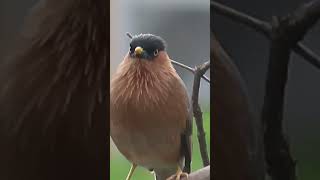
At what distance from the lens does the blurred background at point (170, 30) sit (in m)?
1.72

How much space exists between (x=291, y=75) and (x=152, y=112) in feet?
1.52

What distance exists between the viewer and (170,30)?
1734mm

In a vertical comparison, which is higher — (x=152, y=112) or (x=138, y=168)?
(x=152, y=112)

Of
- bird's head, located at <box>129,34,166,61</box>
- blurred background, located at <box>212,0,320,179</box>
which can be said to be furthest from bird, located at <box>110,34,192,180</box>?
blurred background, located at <box>212,0,320,179</box>

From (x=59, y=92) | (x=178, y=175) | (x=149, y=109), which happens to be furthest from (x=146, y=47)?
(x=178, y=175)

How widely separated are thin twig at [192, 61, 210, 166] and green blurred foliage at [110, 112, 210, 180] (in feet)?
0.04

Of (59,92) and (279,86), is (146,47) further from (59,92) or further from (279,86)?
(279,86)

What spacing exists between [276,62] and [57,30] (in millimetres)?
719

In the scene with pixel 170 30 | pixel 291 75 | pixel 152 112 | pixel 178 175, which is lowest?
pixel 178 175

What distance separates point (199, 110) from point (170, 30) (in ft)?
0.91

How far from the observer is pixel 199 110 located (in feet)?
5.65

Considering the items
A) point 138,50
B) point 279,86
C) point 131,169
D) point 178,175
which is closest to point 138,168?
point 131,169

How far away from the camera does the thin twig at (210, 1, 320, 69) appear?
5.51 ft

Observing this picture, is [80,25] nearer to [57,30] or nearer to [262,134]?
[57,30]
